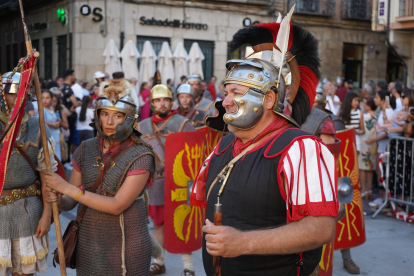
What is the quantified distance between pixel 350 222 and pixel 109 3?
1239 cm

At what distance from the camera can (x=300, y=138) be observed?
2.01 m

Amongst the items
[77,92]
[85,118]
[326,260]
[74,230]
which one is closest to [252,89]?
[74,230]

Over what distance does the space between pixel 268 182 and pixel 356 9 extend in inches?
770

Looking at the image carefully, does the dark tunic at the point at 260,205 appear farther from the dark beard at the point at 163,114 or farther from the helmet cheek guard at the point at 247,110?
the dark beard at the point at 163,114

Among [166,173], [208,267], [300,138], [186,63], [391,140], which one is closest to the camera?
[300,138]

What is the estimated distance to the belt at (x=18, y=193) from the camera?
3168mm

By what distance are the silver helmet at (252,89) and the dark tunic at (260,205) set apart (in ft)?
0.45

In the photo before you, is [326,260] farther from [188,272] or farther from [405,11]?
[405,11]

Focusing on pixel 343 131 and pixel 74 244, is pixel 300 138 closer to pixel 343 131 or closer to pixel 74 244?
pixel 74 244

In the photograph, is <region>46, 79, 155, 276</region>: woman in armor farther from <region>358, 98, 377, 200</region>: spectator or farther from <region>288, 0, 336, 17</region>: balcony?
<region>288, 0, 336, 17</region>: balcony

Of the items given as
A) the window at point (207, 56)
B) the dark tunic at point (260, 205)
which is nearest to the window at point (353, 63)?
the window at point (207, 56)

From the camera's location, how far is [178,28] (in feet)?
53.1

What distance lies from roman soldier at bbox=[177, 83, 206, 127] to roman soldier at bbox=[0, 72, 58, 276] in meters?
3.21

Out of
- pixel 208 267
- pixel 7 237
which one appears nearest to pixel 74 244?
pixel 7 237
